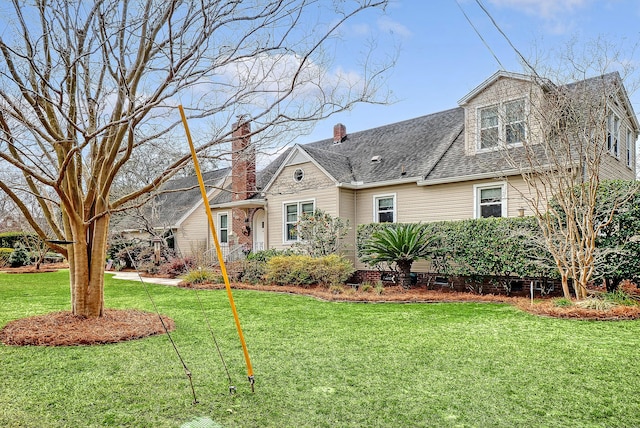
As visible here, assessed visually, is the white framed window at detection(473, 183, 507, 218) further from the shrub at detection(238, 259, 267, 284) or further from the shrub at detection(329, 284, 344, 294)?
the shrub at detection(238, 259, 267, 284)

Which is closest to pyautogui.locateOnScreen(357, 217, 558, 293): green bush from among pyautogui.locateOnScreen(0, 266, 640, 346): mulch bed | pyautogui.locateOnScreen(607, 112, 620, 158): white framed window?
pyautogui.locateOnScreen(0, 266, 640, 346): mulch bed

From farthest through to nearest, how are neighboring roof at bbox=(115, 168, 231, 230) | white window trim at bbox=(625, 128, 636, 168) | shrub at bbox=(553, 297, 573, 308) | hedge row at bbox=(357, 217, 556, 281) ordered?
1. neighboring roof at bbox=(115, 168, 231, 230)
2. white window trim at bbox=(625, 128, 636, 168)
3. hedge row at bbox=(357, 217, 556, 281)
4. shrub at bbox=(553, 297, 573, 308)

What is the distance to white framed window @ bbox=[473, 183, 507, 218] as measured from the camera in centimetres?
1200

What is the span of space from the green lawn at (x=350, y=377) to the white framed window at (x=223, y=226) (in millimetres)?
13960

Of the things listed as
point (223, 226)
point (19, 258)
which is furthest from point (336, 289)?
point (19, 258)


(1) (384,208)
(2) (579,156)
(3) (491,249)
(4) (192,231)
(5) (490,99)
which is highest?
(5) (490,99)

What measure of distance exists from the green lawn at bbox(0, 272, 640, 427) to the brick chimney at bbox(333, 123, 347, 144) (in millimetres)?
13421

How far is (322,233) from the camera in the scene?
14.0 meters

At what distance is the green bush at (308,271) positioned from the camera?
12.2 metres

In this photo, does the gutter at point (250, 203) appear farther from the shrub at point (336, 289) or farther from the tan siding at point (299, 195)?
the shrub at point (336, 289)

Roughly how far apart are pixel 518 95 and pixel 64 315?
11.5 meters

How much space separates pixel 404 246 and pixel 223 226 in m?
12.0

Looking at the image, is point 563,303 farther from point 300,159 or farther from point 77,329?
point 300,159

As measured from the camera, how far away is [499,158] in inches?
471
